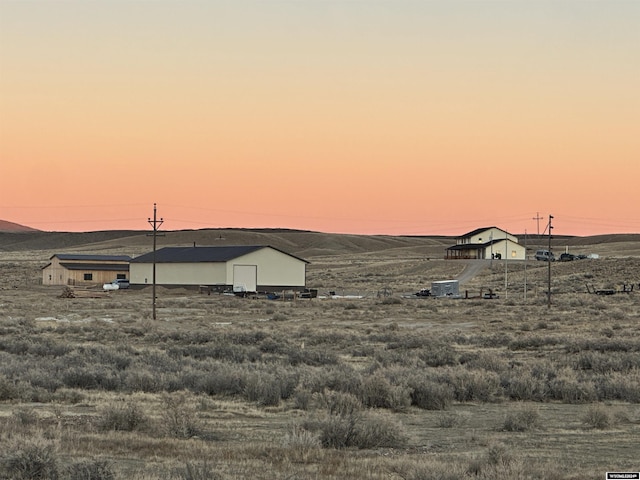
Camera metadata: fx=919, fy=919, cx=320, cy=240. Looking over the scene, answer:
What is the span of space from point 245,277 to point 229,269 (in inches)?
71.7

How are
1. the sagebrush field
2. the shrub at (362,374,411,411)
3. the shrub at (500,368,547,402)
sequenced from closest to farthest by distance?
the sagebrush field
the shrub at (362,374,411,411)
the shrub at (500,368,547,402)

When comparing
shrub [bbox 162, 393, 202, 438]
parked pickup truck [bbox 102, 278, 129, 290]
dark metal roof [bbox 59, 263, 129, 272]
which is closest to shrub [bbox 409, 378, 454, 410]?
shrub [bbox 162, 393, 202, 438]

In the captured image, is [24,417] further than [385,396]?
No

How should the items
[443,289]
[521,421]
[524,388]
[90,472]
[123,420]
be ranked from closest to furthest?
1. [90,472]
2. [123,420]
3. [521,421]
4. [524,388]
5. [443,289]

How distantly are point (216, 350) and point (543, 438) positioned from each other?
46.9ft

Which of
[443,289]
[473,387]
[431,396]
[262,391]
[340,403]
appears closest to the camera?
[340,403]

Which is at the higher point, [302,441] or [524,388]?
[302,441]

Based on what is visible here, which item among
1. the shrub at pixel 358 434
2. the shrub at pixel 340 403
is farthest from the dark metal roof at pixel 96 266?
the shrub at pixel 358 434

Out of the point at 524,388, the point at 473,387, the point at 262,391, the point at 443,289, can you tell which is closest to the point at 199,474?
the point at 262,391

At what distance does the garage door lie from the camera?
77062 mm

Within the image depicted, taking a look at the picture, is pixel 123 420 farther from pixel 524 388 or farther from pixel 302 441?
pixel 524 388

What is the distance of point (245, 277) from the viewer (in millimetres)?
77688

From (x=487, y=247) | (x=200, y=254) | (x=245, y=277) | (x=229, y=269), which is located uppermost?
(x=487, y=247)

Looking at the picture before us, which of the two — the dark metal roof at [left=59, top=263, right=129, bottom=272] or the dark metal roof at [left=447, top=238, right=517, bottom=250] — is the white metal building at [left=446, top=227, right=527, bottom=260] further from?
the dark metal roof at [left=59, top=263, right=129, bottom=272]
